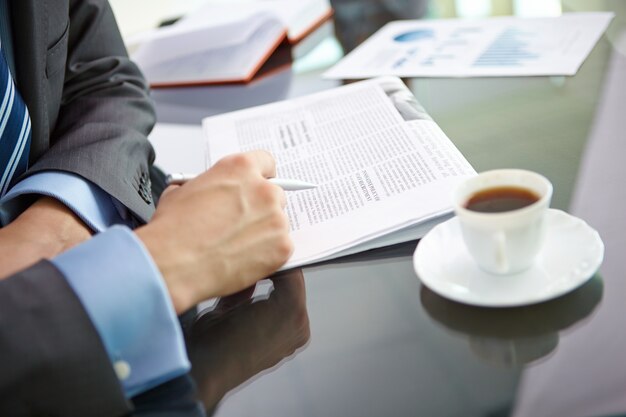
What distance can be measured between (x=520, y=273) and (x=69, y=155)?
0.56 metres

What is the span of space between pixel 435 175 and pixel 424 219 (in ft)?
0.25

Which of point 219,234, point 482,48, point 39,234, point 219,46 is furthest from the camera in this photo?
point 219,46

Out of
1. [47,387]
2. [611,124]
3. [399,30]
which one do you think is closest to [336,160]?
[611,124]

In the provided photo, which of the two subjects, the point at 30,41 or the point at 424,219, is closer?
the point at 424,219

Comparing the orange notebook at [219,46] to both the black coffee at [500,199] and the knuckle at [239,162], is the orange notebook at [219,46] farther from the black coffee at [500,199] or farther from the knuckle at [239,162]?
the black coffee at [500,199]

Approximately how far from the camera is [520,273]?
638 millimetres

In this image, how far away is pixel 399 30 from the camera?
4.87 feet

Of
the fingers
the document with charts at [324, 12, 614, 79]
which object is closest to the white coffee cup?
the fingers

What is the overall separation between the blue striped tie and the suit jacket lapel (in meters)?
0.03

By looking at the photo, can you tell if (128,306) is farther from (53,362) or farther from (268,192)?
(268,192)

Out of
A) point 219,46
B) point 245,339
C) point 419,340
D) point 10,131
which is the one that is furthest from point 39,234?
point 219,46

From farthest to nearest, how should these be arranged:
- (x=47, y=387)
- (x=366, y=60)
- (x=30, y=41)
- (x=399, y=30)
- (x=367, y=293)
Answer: (x=399, y=30) < (x=366, y=60) < (x=30, y=41) < (x=367, y=293) < (x=47, y=387)

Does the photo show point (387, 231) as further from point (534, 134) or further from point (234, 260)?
point (534, 134)

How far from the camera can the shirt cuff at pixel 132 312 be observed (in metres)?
0.61
